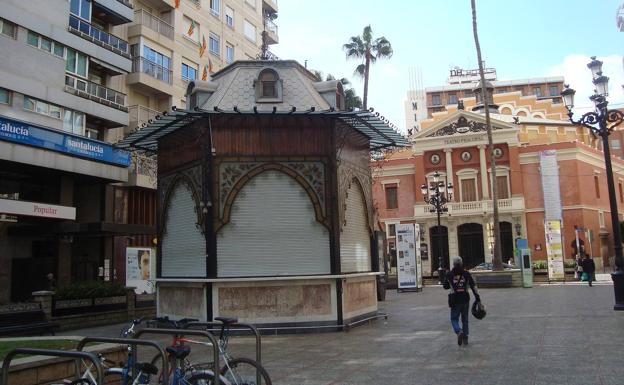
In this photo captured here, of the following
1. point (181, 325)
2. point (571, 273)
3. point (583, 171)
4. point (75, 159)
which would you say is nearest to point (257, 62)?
point (181, 325)

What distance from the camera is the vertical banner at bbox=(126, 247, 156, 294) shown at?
22859 millimetres

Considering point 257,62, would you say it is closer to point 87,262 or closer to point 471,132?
point 87,262

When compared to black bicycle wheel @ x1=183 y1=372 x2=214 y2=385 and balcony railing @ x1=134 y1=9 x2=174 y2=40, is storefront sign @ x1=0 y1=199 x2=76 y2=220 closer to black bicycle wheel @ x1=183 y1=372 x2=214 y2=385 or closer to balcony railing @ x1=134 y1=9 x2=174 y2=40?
balcony railing @ x1=134 y1=9 x2=174 y2=40

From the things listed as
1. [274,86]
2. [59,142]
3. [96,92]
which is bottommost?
[274,86]

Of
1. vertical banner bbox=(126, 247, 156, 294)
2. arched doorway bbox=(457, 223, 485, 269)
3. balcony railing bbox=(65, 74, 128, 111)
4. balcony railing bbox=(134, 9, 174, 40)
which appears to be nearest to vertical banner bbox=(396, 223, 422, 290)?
vertical banner bbox=(126, 247, 156, 294)

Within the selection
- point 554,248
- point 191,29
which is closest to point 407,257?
point 554,248

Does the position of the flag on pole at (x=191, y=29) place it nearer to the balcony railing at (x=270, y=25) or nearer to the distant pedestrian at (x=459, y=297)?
the balcony railing at (x=270, y=25)

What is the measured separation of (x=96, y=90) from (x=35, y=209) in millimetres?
8333

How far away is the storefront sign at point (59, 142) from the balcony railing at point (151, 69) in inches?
226

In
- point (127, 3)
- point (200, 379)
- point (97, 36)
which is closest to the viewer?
point (200, 379)

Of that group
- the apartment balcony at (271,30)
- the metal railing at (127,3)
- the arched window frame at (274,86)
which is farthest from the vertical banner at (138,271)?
the apartment balcony at (271,30)

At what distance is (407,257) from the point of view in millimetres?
28703

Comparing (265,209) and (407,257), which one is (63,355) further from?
(407,257)

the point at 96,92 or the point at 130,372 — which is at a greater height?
the point at 96,92
